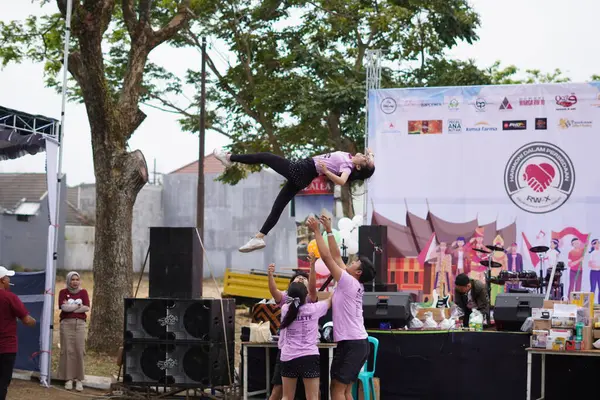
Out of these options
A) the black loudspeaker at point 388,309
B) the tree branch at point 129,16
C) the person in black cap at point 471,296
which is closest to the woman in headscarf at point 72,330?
the black loudspeaker at point 388,309

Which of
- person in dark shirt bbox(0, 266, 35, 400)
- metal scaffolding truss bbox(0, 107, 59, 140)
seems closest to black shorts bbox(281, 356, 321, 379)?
person in dark shirt bbox(0, 266, 35, 400)

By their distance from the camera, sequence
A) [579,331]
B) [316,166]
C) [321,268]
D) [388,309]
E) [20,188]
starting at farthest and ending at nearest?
[20,188]
[321,268]
[388,309]
[579,331]
[316,166]

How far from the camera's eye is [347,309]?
7082mm

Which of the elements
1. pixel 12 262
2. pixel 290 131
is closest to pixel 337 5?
pixel 290 131

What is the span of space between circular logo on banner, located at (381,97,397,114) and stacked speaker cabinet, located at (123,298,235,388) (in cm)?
521

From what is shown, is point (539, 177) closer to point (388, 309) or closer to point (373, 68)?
point (373, 68)

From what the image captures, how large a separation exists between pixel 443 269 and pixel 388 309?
4361mm

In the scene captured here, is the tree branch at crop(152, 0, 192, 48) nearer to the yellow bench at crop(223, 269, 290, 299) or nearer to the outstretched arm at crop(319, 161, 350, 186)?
the outstretched arm at crop(319, 161, 350, 186)

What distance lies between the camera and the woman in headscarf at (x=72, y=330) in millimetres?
10523

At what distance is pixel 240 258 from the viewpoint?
124ft

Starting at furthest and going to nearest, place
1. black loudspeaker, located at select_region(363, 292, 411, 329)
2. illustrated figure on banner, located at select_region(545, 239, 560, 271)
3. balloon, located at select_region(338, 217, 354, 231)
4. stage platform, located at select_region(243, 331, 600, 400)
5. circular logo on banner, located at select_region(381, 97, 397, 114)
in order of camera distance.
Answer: balloon, located at select_region(338, 217, 354, 231) < circular logo on banner, located at select_region(381, 97, 397, 114) < illustrated figure on banner, located at select_region(545, 239, 560, 271) < black loudspeaker, located at select_region(363, 292, 411, 329) < stage platform, located at select_region(243, 331, 600, 400)

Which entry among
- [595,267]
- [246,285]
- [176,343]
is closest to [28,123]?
[176,343]

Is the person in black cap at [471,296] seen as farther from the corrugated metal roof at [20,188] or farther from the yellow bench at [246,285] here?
the corrugated metal roof at [20,188]

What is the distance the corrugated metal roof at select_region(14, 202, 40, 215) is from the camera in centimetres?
3381
